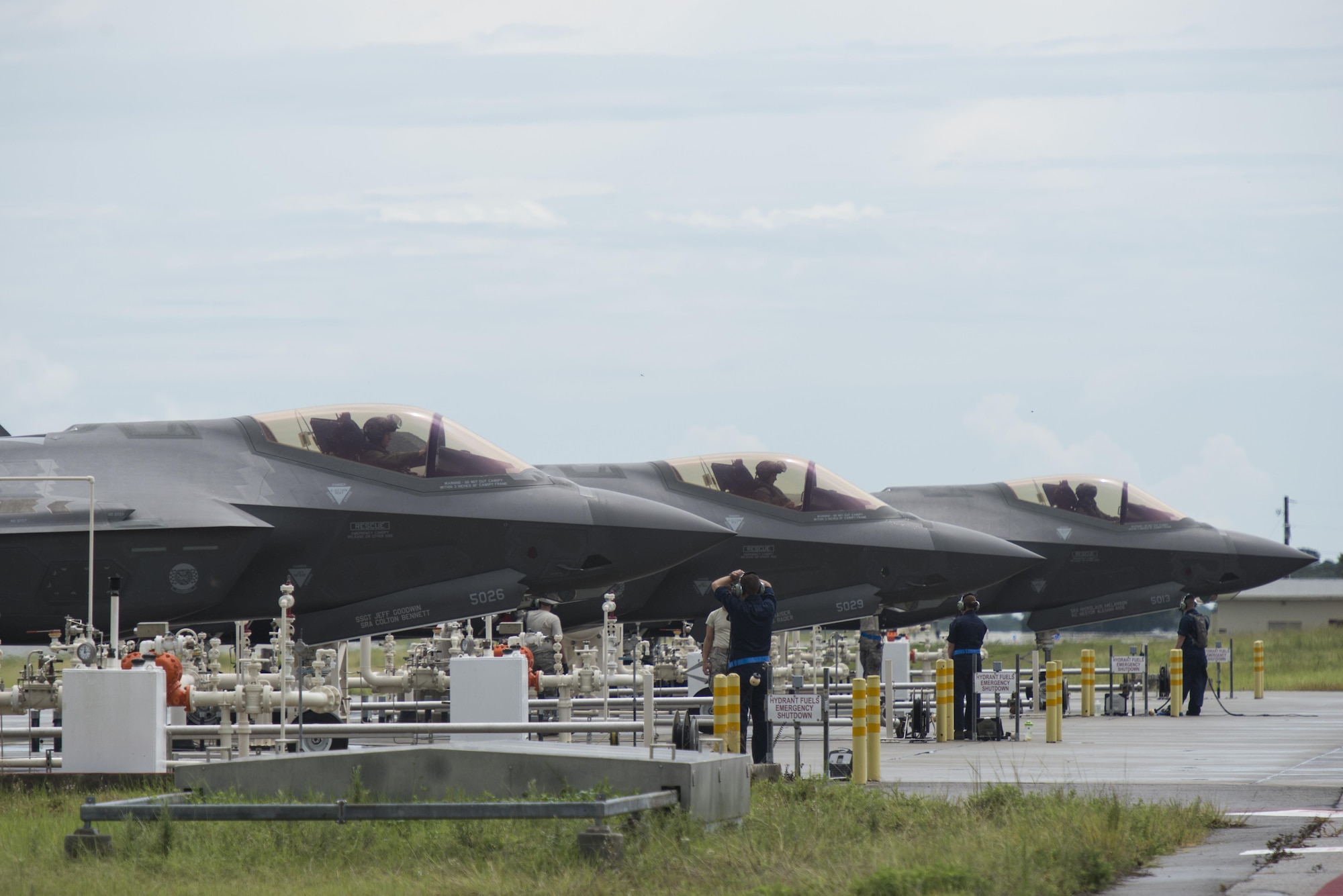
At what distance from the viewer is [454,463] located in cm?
1861

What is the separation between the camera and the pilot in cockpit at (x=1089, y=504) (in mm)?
29406

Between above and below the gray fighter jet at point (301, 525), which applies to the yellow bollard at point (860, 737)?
below

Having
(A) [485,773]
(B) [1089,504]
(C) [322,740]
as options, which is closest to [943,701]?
(C) [322,740]

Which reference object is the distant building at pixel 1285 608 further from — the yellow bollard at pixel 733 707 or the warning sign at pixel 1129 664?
the yellow bollard at pixel 733 707

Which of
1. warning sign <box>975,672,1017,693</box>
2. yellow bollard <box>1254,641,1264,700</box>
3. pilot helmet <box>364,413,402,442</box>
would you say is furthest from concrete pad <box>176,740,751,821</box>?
yellow bollard <box>1254,641,1264,700</box>

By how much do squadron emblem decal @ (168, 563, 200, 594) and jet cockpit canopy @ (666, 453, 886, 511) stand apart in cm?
957

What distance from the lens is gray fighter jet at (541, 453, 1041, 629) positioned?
79.6 feet

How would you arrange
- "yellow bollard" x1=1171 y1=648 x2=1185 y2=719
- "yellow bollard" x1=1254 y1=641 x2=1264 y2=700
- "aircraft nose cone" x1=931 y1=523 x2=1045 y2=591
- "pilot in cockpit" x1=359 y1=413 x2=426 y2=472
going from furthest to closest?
"yellow bollard" x1=1254 y1=641 x2=1264 y2=700 → "aircraft nose cone" x1=931 y1=523 x2=1045 y2=591 → "yellow bollard" x1=1171 y1=648 x2=1185 y2=719 → "pilot in cockpit" x1=359 y1=413 x2=426 y2=472

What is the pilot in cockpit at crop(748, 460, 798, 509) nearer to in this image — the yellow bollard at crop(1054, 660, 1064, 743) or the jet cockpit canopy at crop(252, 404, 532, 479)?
the jet cockpit canopy at crop(252, 404, 532, 479)

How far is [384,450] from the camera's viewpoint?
18.3 m

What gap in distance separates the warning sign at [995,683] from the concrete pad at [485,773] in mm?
8614

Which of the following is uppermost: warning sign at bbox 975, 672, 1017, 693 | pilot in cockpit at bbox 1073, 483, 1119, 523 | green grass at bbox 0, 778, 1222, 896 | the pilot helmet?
the pilot helmet

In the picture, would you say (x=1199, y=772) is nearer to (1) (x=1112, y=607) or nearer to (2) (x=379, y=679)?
(2) (x=379, y=679)

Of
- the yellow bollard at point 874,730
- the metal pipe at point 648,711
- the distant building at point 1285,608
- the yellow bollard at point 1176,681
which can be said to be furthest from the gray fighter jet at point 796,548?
the distant building at point 1285,608
